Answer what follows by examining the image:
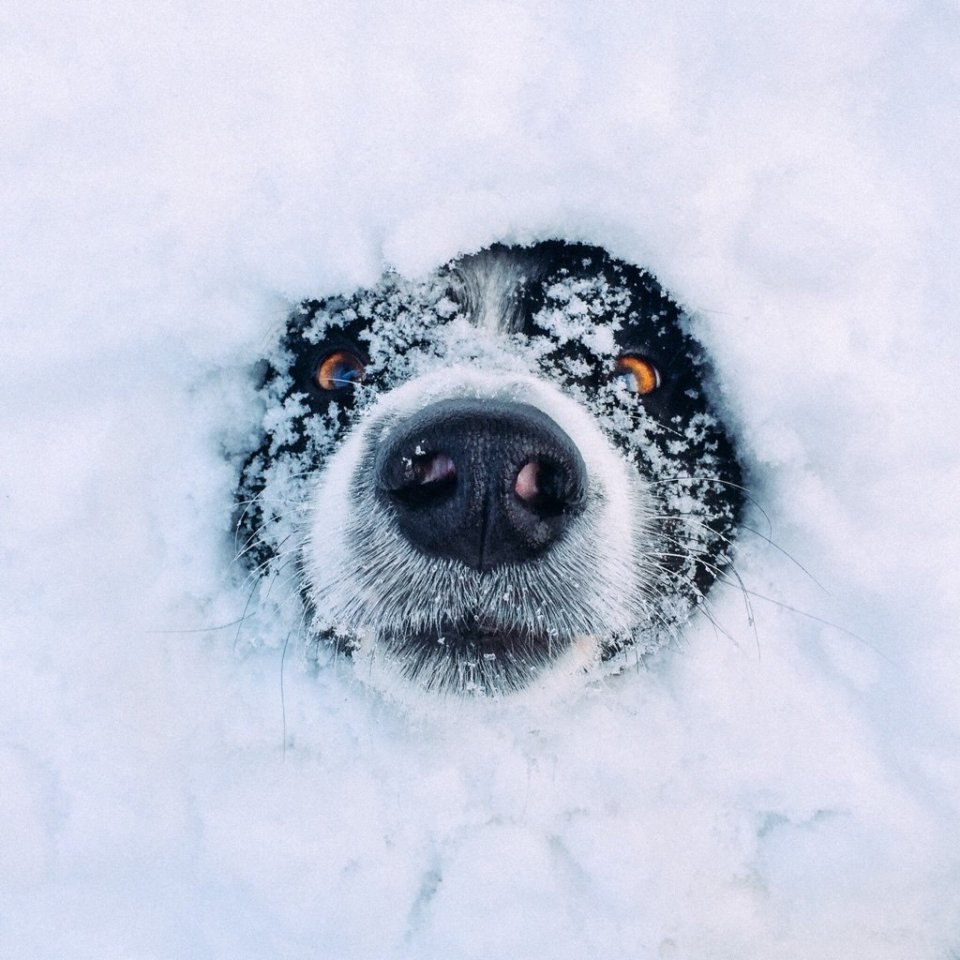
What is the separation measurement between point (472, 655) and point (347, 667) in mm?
630

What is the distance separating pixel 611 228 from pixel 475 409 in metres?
1.17

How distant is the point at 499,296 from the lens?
349cm

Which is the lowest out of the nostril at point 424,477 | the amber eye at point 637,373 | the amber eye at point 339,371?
the nostril at point 424,477

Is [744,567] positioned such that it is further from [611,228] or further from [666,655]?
Result: [611,228]

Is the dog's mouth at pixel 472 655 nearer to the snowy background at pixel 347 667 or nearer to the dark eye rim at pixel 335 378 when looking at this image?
the snowy background at pixel 347 667

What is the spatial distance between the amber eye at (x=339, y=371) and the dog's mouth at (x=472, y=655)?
0.94m

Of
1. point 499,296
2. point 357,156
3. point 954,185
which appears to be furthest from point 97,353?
point 954,185

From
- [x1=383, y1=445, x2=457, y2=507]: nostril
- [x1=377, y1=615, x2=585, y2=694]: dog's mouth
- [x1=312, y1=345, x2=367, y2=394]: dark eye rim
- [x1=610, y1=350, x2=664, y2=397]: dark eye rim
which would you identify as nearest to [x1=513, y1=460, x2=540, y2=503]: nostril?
[x1=383, y1=445, x2=457, y2=507]: nostril

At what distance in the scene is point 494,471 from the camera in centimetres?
254

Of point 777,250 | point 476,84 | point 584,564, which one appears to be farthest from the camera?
point 476,84

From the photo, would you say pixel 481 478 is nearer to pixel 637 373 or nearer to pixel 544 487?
pixel 544 487

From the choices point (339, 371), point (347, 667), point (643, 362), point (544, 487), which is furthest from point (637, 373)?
point (347, 667)

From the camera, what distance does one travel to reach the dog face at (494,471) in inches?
106

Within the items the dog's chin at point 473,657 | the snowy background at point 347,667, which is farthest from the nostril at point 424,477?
the snowy background at point 347,667
